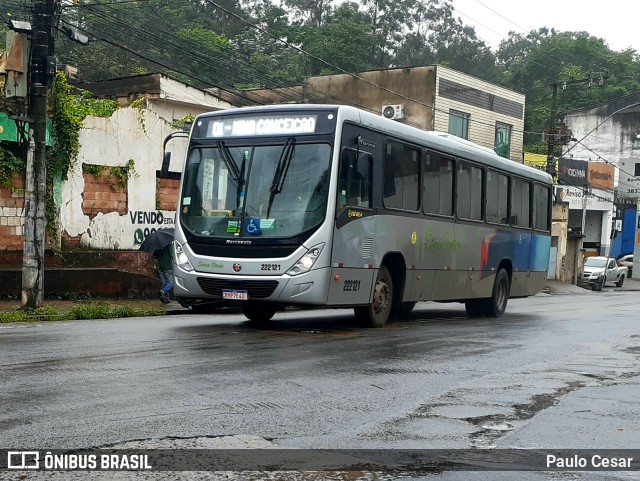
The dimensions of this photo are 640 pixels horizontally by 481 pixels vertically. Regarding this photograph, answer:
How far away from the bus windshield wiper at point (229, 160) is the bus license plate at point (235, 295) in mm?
1603

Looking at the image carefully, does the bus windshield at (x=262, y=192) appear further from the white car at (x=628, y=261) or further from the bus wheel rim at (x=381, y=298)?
the white car at (x=628, y=261)

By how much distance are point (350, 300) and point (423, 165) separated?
3.37m

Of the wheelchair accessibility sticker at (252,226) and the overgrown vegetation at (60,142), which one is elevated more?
the overgrown vegetation at (60,142)

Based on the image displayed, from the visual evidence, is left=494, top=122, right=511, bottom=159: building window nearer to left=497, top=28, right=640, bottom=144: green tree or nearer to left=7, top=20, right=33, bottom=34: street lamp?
left=497, top=28, right=640, bottom=144: green tree

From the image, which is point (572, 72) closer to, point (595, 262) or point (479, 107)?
point (479, 107)

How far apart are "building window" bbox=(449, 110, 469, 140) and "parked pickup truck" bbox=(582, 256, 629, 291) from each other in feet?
30.6

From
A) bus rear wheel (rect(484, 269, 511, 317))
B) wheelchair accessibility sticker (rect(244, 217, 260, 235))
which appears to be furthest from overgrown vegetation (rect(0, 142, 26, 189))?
bus rear wheel (rect(484, 269, 511, 317))

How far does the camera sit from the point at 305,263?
1258cm

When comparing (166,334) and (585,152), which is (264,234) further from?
(585,152)

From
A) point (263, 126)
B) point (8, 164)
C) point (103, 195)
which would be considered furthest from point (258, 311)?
point (103, 195)

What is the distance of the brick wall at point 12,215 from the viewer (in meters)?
20.1

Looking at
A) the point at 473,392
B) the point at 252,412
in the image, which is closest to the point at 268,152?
the point at 473,392

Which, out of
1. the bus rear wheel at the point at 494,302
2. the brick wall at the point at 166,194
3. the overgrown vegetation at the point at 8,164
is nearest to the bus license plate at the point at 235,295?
the bus rear wheel at the point at 494,302

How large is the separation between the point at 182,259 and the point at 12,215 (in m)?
8.43
